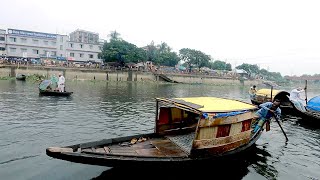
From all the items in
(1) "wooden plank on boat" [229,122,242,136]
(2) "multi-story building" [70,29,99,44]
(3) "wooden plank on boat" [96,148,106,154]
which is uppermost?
(2) "multi-story building" [70,29,99,44]

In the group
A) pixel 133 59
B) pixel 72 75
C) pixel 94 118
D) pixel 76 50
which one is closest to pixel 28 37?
pixel 76 50

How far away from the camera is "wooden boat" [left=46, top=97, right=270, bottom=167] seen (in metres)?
7.32

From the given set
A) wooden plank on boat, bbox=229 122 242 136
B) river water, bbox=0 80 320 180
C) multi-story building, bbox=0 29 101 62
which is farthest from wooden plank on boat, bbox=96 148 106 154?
multi-story building, bbox=0 29 101 62

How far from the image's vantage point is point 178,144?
965 centimetres

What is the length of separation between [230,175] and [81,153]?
5.34 metres

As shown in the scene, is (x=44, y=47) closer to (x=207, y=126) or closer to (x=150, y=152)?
(x=150, y=152)

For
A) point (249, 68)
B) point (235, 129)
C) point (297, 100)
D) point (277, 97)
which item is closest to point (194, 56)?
point (249, 68)

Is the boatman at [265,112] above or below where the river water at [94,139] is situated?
above

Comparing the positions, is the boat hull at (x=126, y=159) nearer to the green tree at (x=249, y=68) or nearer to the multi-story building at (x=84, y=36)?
the multi-story building at (x=84, y=36)

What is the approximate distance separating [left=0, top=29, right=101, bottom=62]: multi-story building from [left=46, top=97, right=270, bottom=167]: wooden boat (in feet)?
214

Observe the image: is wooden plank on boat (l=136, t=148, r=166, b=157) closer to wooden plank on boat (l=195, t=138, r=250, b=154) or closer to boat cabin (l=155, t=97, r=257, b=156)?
boat cabin (l=155, t=97, r=257, b=156)

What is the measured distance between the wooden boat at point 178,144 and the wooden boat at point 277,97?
42.6 ft

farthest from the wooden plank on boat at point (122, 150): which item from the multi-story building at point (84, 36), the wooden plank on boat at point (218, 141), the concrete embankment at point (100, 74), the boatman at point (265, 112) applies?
the multi-story building at point (84, 36)

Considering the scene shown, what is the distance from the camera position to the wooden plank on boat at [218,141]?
8.38 meters
